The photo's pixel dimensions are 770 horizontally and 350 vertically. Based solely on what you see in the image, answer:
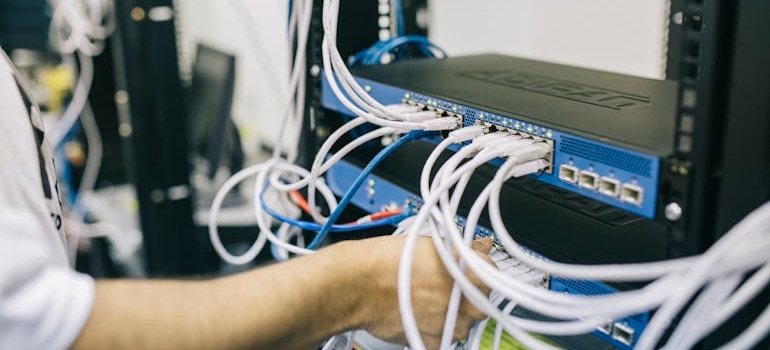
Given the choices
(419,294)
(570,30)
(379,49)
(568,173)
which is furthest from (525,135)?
(570,30)

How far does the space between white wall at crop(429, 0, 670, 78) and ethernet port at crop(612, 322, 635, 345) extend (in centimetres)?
51

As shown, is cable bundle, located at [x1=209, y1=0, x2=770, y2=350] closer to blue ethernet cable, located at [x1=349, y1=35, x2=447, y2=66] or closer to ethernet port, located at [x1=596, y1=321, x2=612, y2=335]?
ethernet port, located at [x1=596, y1=321, x2=612, y2=335]

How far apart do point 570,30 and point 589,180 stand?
2.27 feet

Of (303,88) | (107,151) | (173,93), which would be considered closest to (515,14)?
(303,88)

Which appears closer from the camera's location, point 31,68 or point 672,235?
point 672,235

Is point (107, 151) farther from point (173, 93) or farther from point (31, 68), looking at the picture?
point (173, 93)

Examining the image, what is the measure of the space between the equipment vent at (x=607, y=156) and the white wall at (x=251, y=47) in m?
1.37

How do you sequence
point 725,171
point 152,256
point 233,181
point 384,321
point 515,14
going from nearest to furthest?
point 725,171
point 384,321
point 233,181
point 515,14
point 152,256

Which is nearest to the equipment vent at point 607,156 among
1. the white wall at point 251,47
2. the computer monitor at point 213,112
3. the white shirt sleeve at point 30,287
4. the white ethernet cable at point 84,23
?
the white shirt sleeve at point 30,287

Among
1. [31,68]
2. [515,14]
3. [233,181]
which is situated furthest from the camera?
[31,68]

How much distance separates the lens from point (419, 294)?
1.80 feet

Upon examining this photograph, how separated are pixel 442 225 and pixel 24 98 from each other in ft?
1.41

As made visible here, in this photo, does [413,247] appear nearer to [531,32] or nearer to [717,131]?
[717,131]

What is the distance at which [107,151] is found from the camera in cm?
201
